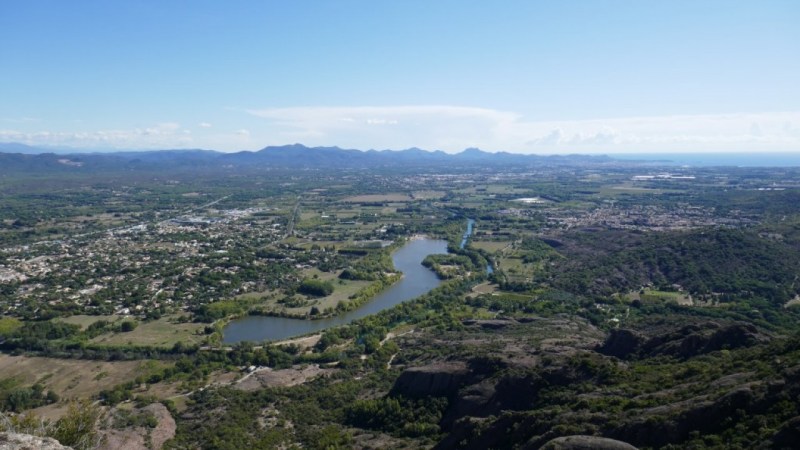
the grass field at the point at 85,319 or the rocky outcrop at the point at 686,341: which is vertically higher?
the rocky outcrop at the point at 686,341

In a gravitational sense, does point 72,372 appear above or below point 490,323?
below

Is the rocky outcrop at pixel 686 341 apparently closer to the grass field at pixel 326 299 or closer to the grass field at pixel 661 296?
the grass field at pixel 661 296

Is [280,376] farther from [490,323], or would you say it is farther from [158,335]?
[490,323]

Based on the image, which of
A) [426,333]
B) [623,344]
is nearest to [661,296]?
[426,333]

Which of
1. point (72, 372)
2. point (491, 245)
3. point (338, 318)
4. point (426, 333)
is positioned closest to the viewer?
point (72, 372)

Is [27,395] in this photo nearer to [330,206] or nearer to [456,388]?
[456,388]

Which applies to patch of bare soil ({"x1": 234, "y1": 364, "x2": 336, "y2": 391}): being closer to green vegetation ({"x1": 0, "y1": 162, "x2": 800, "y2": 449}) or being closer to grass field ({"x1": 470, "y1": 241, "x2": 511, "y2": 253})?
green vegetation ({"x1": 0, "y1": 162, "x2": 800, "y2": 449})

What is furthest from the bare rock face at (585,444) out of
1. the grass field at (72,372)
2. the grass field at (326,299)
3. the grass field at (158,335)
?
the grass field at (326,299)
